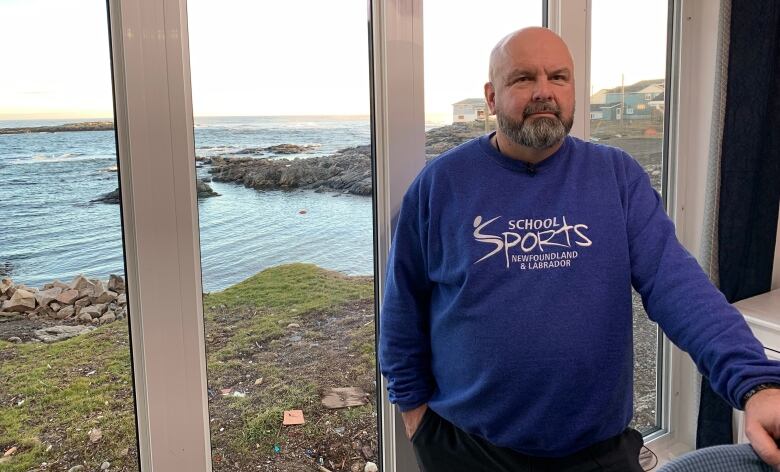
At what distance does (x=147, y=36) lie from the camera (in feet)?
4.08

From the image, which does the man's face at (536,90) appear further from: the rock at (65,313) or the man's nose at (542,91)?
the rock at (65,313)

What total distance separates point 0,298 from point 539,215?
1.04m

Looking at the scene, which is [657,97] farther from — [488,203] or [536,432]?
[536,432]

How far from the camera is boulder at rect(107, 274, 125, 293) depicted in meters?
1.32

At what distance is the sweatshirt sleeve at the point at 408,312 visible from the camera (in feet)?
4.53

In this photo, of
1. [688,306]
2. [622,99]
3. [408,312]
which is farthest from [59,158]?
[622,99]

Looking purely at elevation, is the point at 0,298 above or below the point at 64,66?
below

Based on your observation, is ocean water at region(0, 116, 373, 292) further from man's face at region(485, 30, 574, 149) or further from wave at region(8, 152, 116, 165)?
man's face at region(485, 30, 574, 149)

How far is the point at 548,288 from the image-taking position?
1.22 metres

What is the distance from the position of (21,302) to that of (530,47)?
1.11 metres

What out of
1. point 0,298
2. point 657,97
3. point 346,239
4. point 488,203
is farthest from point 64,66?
point 657,97

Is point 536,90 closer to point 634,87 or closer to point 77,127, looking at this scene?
point 77,127

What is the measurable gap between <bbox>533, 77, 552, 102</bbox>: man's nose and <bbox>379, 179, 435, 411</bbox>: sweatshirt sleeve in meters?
0.30

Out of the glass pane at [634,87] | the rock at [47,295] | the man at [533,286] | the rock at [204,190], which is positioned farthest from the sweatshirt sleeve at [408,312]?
the glass pane at [634,87]
